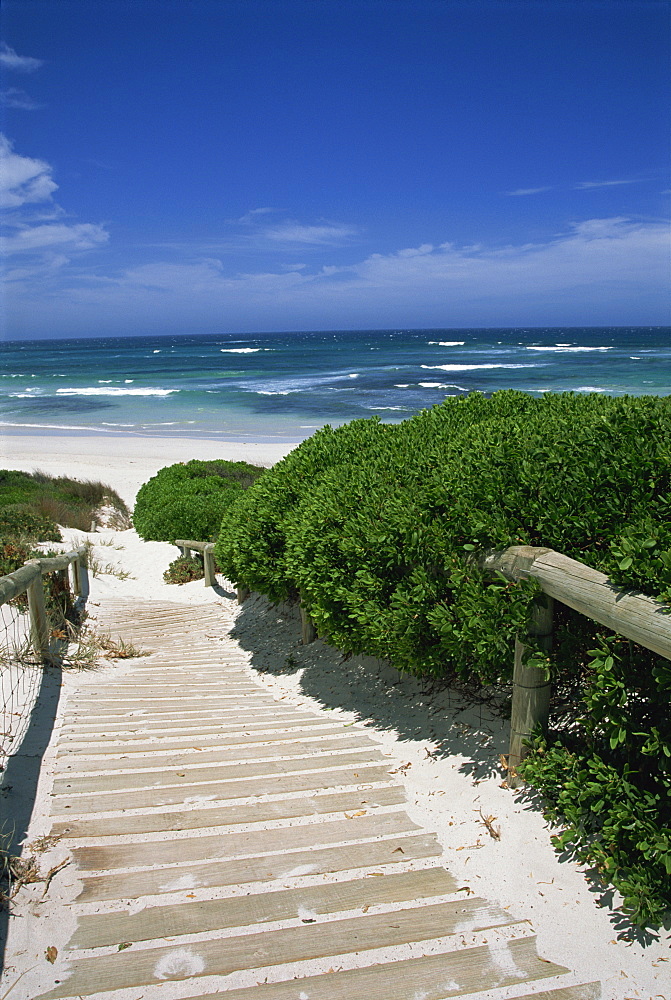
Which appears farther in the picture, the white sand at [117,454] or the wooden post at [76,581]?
the white sand at [117,454]

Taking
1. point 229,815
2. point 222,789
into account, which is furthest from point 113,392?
point 229,815

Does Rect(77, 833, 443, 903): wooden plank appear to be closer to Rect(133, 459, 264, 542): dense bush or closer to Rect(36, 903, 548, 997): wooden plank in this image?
Rect(36, 903, 548, 997): wooden plank

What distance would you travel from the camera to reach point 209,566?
1045 cm

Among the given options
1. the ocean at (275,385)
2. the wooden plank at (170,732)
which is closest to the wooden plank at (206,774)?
the wooden plank at (170,732)

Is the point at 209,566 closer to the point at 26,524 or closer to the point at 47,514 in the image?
the point at 26,524

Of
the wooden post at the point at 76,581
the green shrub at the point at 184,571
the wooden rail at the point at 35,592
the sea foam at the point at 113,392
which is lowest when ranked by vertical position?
the green shrub at the point at 184,571

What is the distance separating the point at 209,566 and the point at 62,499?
6.67m

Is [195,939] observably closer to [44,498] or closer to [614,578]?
[614,578]

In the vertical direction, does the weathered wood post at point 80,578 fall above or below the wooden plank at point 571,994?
below

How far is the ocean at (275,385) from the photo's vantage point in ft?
118

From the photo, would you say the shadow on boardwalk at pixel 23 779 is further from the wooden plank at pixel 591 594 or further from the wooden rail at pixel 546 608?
the wooden plank at pixel 591 594

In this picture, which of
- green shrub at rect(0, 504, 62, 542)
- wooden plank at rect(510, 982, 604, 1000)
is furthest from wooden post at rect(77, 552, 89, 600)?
wooden plank at rect(510, 982, 604, 1000)

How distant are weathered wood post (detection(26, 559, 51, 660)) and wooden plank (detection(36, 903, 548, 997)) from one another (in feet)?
11.8

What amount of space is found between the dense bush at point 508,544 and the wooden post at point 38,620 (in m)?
2.30
